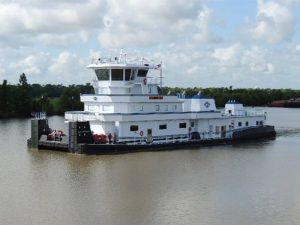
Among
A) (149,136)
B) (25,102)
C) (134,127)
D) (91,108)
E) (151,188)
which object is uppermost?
(25,102)

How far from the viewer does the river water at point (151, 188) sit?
21844mm

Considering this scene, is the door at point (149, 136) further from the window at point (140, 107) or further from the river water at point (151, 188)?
the river water at point (151, 188)

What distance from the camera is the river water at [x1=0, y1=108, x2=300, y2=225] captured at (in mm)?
21844

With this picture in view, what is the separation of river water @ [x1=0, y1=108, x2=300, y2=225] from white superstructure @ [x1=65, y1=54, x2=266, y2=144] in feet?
8.72

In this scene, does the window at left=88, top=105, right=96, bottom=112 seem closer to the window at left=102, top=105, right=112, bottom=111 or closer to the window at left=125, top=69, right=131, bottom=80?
the window at left=102, top=105, right=112, bottom=111

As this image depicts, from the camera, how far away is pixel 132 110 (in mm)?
41219

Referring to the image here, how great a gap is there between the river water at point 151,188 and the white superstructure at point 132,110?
8.72 feet

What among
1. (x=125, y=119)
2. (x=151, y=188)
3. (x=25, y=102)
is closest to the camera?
(x=151, y=188)

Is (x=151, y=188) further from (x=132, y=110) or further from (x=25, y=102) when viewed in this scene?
(x=25, y=102)

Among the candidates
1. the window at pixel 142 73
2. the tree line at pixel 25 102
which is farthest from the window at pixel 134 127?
the tree line at pixel 25 102

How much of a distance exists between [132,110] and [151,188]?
1476cm

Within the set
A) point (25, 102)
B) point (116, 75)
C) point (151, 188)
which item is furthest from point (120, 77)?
point (25, 102)

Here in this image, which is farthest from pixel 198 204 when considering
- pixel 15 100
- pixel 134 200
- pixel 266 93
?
pixel 266 93

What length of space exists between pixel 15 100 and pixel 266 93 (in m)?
91.2
